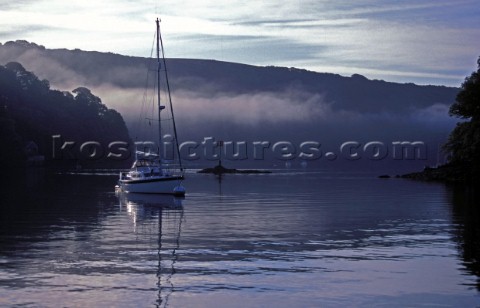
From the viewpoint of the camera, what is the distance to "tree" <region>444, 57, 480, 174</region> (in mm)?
114500

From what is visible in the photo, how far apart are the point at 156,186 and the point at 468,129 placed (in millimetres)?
53674

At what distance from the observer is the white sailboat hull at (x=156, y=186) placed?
8181 centimetres

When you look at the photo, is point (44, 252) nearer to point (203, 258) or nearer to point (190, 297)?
point (203, 258)

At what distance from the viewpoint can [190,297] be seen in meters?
24.3

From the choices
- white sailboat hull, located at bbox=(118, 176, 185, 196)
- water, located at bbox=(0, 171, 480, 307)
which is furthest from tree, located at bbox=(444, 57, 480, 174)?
water, located at bbox=(0, 171, 480, 307)

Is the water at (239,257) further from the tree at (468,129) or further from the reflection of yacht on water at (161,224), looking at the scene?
the tree at (468,129)

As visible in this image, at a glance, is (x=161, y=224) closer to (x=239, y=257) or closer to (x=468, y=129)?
(x=239, y=257)

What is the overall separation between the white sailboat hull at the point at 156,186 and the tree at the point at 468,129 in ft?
164

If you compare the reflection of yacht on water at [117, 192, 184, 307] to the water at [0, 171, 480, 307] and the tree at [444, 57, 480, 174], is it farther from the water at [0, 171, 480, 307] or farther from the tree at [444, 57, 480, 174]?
the tree at [444, 57, 480, 174]

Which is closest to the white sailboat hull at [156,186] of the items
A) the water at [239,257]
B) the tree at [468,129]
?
the water at [239,257]

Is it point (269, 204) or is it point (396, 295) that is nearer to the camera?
point (396, 295)

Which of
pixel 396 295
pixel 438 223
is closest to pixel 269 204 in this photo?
pixel 438 223

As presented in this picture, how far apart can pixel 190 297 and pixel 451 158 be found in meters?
102

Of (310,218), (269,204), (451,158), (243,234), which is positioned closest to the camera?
(243,234)
